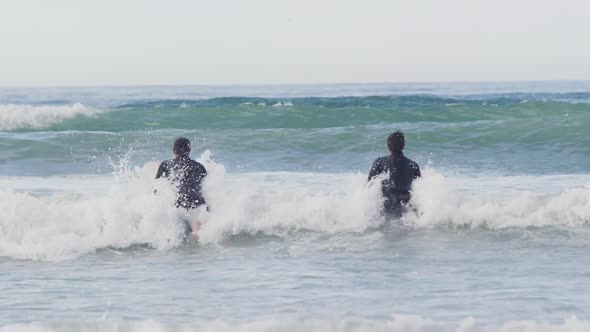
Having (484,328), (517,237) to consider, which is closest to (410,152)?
(517,237)

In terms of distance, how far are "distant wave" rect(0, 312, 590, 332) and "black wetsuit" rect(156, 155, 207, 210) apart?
3732 millimetres

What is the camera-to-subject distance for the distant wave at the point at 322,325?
6.10 m

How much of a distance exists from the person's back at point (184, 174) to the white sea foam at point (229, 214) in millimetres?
126

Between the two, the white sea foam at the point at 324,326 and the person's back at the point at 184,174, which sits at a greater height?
the person's back at the point at 184,174

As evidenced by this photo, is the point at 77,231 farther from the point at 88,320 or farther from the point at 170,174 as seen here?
the point at 88,320

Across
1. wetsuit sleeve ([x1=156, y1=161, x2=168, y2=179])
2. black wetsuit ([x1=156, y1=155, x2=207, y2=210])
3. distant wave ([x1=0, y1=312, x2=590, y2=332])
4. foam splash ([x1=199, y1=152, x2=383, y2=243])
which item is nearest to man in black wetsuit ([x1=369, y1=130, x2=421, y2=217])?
foam splash ([x1=199, y1=152, x2=383, y2=243])

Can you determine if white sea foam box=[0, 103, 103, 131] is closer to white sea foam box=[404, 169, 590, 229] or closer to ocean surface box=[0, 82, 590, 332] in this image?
ocean surface box=[0, 82, 590, 332]

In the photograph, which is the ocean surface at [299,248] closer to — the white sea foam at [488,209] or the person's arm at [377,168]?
the white sea foam at [488,209]

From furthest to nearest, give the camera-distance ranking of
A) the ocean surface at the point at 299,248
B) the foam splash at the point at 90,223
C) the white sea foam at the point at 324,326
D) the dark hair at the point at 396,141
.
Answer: the dark hair at the point at 396,141, the foam splash at the point at 90,223, the ocean surface at the point at 299,248, the white sea foam at the point at 324,326

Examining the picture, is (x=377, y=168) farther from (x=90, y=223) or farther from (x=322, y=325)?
(x=322, y=325)

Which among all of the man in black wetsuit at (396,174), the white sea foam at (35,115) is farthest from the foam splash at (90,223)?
the white sea foam at (35,115)

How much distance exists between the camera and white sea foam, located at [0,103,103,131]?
31250mm

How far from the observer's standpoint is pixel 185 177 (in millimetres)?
10148

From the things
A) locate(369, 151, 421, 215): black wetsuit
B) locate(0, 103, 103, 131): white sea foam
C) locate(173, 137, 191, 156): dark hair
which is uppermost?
locate(173, 137, 191, 156): dark hair
